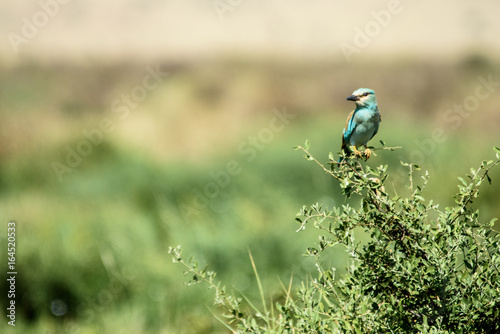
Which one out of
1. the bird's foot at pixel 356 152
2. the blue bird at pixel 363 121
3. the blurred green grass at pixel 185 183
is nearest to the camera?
the bird's foot at pixel 356 152

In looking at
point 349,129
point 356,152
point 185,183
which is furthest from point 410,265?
point 185,183

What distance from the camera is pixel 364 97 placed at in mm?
2041

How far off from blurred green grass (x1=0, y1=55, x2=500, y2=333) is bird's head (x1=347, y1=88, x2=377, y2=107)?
252cm

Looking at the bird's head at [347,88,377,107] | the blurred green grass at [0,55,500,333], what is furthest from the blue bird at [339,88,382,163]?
the blurred green grass at [0,55,500,333]

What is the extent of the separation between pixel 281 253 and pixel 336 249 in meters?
0.60

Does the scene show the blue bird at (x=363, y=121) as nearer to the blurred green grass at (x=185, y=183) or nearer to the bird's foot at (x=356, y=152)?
the bird's foot at (x=356, y=152)

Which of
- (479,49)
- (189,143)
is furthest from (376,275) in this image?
(479,49)

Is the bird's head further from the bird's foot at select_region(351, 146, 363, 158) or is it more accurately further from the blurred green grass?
the blurred green grass

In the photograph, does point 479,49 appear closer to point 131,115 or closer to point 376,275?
point 131,115

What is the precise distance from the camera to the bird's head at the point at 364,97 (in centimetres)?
202

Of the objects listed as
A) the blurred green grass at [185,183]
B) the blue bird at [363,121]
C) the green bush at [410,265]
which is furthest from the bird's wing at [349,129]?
the blurred green grass at [185,183]

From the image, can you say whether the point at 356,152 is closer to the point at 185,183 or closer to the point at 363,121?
the point at 363,121

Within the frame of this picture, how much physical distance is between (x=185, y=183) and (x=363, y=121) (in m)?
8.62

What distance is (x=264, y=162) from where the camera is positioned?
10766 millimetres
